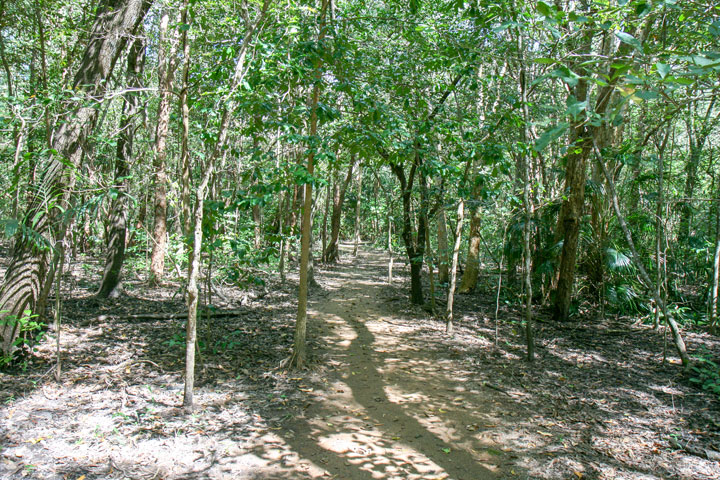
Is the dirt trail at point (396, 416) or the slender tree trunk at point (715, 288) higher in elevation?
the slender tree trunk at point (715, 288)

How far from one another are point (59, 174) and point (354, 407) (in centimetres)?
463

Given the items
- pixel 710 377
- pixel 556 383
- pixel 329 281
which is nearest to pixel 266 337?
pixel 556 383

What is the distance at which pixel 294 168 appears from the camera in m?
5.10

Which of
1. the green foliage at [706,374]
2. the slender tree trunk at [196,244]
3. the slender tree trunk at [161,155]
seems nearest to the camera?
the slender tree trunk at [196,244]

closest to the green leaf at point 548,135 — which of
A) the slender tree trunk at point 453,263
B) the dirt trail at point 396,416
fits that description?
the dirt trail at point 396,416

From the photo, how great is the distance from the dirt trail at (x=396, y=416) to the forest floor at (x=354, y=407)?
0.07 ft

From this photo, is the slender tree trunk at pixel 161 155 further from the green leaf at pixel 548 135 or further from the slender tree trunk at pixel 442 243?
the green leaf at pixel 548 135

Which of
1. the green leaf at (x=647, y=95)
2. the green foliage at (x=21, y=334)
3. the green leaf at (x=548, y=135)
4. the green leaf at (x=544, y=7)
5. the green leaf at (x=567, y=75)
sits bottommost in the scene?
the green foliage at (x=21, y=334)

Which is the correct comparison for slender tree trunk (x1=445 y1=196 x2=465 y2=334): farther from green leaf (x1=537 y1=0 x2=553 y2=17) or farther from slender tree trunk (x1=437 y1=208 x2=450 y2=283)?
green leaf (x1=537 y1=0 x2=553 y2=17)

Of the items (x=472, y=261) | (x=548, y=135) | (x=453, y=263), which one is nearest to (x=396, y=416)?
(x=453, y=263)

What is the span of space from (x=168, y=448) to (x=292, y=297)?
8047mm

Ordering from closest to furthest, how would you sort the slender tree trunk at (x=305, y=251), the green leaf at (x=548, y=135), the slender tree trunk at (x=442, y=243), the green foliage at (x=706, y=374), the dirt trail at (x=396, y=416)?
1. the green leaf at (x=548, y=135)
2. the dirt trail at (x=396, y=416)
3. the green foliage at (x=706, y=374)
4. the slender tree trunk at (x=305, y=251)
5. the slender tree trunk at (x=442, y=243)

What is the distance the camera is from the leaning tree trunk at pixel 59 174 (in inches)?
207

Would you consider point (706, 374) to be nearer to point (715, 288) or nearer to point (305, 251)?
point (715, 288)
